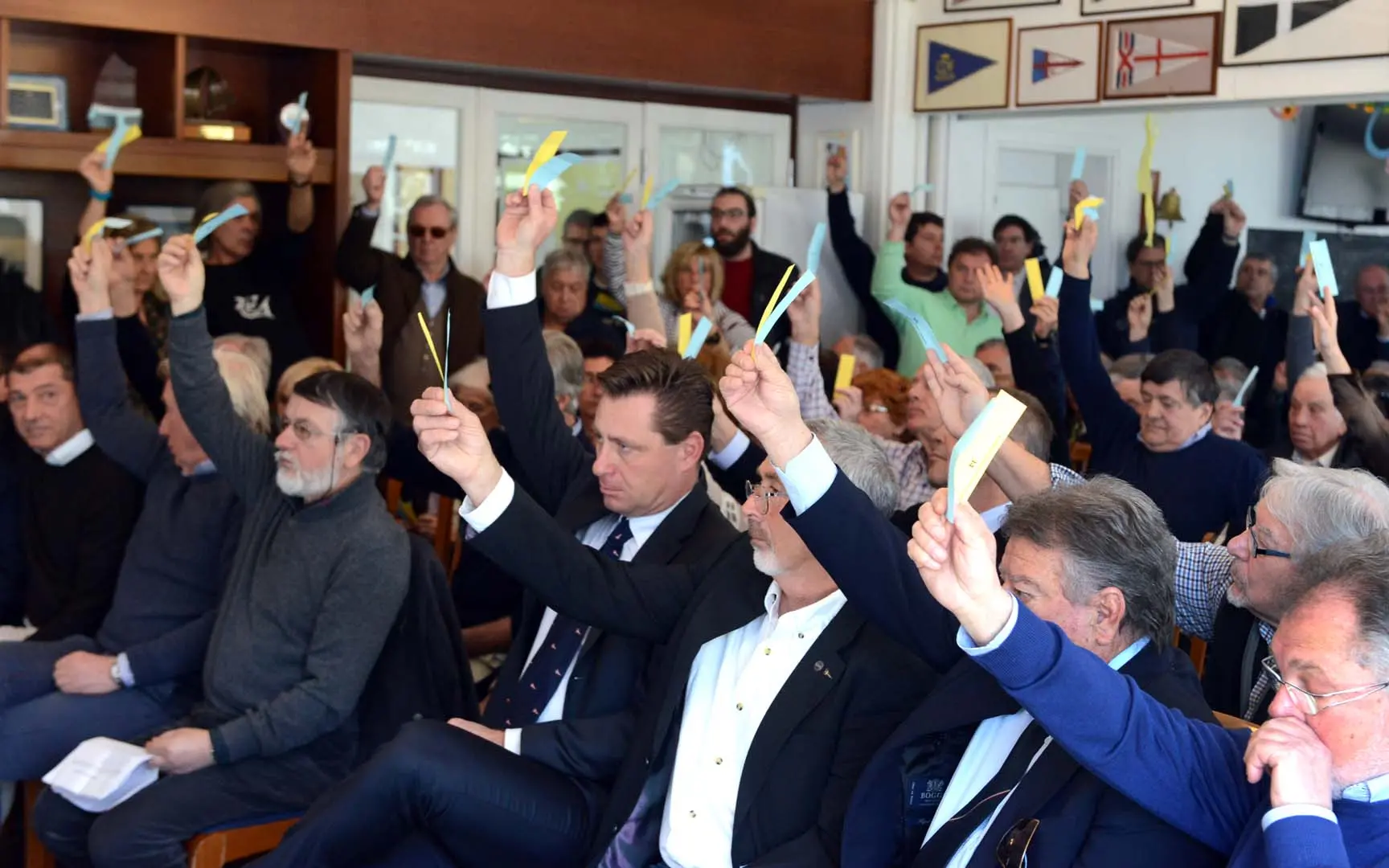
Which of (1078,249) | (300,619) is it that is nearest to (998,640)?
(300,619)

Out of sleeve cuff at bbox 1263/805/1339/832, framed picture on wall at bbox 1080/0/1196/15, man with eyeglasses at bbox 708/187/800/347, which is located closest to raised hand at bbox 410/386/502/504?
sleeve cuff at bbox 1263/805/1339/832

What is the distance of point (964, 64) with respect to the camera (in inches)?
259

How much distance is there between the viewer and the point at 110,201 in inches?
209

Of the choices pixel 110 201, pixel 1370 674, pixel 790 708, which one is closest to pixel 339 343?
pixel 110 201

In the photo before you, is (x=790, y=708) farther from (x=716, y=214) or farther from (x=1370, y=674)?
(x=716, y=214)

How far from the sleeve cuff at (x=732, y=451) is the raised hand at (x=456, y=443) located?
37.0 inches

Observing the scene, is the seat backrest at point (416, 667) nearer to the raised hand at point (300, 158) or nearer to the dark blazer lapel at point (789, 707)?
the dark blazer lapel at point (789, 707)

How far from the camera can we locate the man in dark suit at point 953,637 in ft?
6.33

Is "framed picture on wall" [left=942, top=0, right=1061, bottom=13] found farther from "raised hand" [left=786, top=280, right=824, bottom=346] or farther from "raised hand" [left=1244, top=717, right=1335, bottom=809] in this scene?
"raised hand" [left=1244, top=717, right=1335, bottom=809]

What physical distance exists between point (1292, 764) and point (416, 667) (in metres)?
1.85

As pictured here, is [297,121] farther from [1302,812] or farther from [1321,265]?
[1302,812]

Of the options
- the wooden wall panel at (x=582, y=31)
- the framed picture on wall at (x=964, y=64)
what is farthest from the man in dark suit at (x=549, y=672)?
the framed picture on wall at (x=964, y=64)

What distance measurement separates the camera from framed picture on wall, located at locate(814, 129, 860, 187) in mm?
6789

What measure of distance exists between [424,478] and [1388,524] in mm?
2340
